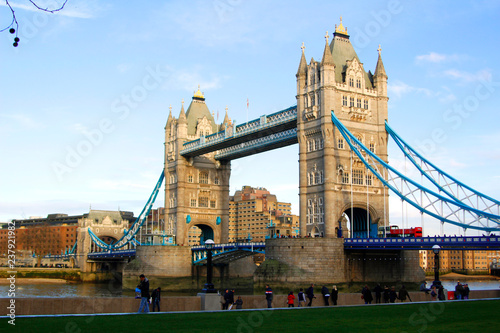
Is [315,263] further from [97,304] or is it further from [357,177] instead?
[97,304]

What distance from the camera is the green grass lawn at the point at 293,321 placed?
19578mm

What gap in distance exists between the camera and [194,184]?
86750 millimetres

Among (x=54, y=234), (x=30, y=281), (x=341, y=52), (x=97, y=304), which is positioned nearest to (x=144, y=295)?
(x=97, y=304)

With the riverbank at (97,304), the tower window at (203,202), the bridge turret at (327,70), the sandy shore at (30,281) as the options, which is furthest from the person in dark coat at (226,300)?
the sandy shore at (30,281)

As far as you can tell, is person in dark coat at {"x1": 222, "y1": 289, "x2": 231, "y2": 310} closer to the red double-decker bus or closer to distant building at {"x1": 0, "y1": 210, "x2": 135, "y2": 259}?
the red double-decker bus

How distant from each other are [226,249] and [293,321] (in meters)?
53.2

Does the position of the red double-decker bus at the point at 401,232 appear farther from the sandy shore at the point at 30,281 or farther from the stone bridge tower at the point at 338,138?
the sandy shore at the point at 30,281

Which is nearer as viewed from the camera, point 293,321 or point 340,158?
point 293,321

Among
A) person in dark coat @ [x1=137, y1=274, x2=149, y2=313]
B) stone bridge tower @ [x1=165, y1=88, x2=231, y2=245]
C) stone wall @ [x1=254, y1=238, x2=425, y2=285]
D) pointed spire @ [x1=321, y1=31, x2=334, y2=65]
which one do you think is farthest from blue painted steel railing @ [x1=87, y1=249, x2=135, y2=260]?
person in dark coat @ [x1=137, y1=274, x2=149, y2=313]

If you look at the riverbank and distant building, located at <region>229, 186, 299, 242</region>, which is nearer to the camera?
the riverbank

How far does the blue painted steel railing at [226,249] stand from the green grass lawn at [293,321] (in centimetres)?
4090

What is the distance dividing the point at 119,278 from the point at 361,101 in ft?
205

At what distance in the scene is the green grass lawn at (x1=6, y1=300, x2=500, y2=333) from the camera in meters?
19.6

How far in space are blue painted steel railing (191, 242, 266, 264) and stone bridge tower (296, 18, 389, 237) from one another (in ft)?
22.4
